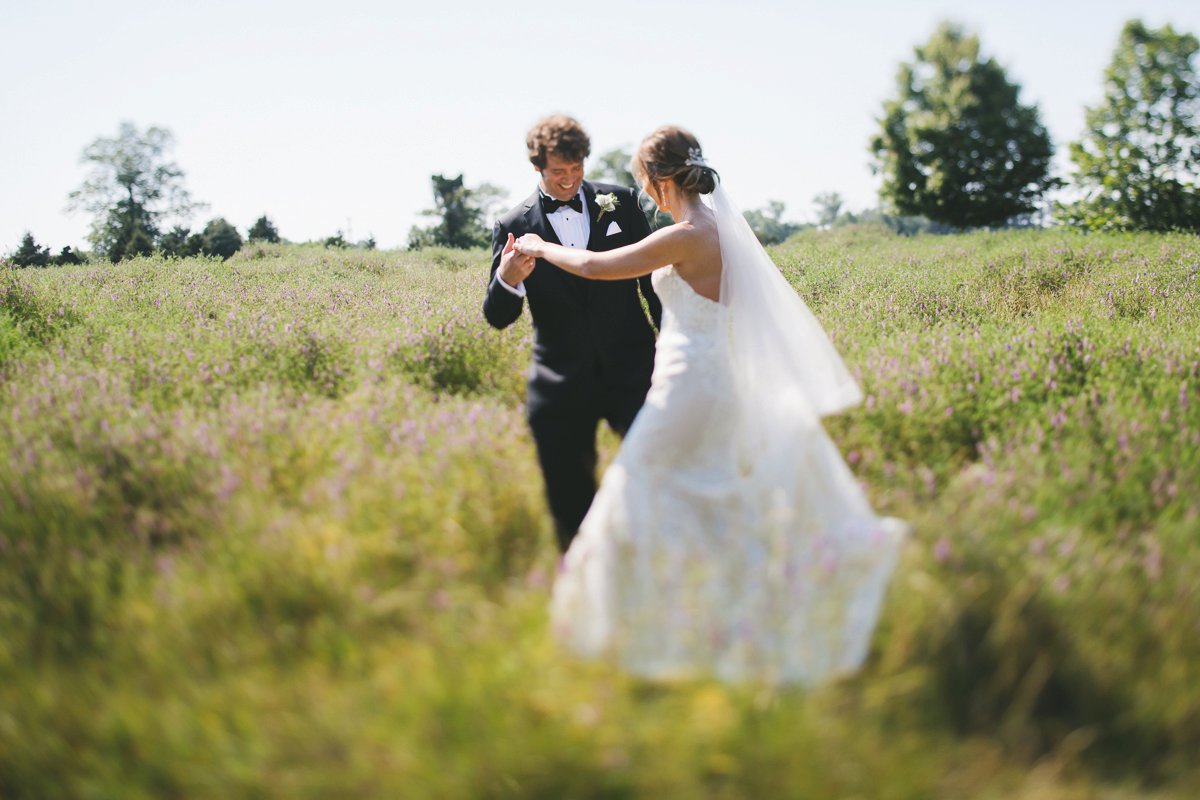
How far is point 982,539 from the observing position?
119 inches

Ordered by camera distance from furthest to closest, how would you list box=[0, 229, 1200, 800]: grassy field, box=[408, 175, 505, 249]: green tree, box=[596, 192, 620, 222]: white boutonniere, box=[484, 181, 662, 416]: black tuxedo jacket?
box=[408, 175, 505, 249]: green tree
box=[596, 192, 620, 222]: white boutonniere
box=[484, 181, 662, 416]: black tuxedo jacket
box=[0, 229, 1200, 800]: grassy field

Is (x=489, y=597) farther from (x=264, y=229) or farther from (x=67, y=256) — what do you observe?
(x=264, y=229)

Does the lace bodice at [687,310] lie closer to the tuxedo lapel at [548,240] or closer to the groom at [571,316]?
the groom at [571,316]

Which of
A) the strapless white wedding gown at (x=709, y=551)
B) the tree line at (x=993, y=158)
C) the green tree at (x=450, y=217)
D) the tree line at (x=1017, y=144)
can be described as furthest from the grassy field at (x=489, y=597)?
the green tree at (x=450, y=217)

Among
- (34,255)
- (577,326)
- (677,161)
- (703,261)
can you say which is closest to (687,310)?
(703,261)

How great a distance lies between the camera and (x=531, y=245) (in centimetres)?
383

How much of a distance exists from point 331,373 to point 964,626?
4921 mm

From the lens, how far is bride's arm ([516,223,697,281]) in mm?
3586

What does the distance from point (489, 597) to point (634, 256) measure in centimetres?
183

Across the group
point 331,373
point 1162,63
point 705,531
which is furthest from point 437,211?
point 705,531

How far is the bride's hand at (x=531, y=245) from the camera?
3797 mm

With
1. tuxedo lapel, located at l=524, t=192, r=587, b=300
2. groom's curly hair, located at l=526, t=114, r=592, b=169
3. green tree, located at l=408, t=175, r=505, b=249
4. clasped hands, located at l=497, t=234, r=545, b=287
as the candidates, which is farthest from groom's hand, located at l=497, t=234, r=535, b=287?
green tree, located at l=408, t=175, r=505, b=249

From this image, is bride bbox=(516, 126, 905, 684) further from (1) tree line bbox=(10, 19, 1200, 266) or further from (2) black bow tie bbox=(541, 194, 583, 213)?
(1) tree line bbox=(10, 19, 1200, 266)

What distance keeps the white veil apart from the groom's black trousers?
674 millimetres
